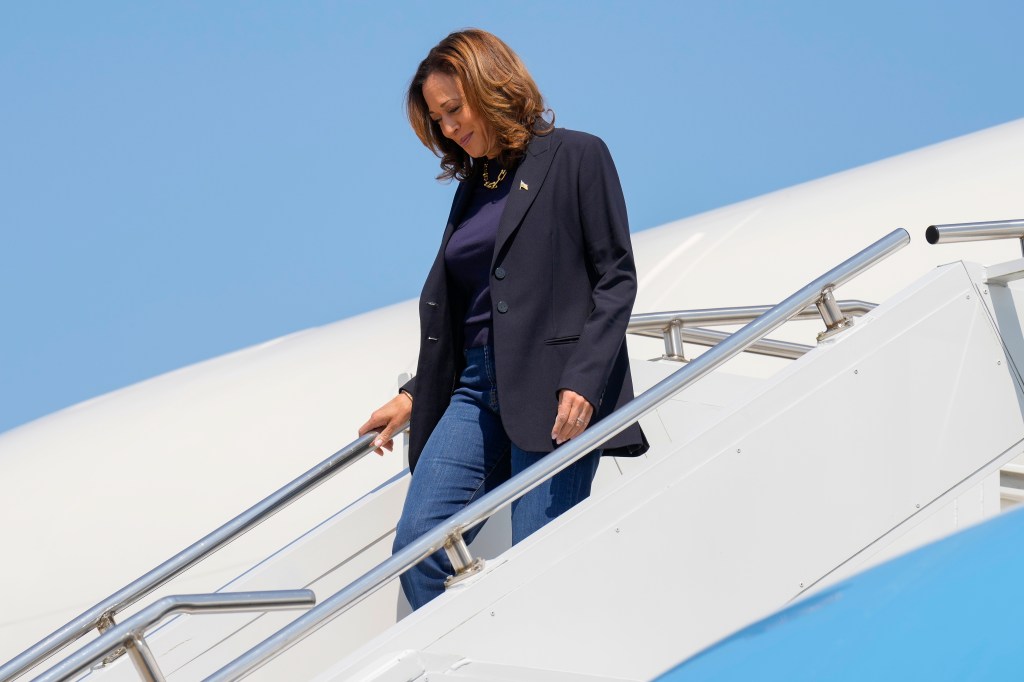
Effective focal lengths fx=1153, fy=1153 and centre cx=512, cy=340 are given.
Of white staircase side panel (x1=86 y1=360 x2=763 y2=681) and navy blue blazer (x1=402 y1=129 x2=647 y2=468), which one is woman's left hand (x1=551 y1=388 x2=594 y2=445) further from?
white staircase side panel (x1=86 y1=360 x2=763 y2=681)

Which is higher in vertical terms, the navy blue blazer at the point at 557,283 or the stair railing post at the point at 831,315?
the navy blue blazer at the point at 557,283

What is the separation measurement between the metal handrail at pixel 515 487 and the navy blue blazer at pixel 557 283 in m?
0.15

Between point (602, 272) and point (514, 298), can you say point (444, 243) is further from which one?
point (602, 272)

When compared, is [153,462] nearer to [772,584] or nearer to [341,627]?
[341,627]

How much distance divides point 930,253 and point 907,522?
4086 millimetres

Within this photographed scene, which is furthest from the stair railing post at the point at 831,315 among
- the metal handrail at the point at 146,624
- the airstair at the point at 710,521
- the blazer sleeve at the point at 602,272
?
the metal handrail at the point at 146,624

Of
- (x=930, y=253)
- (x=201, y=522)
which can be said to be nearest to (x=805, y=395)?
(x=930, y=253)

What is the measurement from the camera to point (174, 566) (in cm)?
353

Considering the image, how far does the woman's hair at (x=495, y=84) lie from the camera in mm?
3064

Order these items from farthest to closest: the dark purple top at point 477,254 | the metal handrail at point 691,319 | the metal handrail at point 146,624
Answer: the metal handrail at point 691,319, the dark purple top at point 477,254, the metal handrail at point 146,624

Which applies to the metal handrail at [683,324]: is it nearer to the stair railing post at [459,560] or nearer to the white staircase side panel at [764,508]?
the white staircase side panel at [764,508]

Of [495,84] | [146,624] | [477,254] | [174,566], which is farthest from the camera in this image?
[174,566]

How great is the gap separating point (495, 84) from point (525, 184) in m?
0.28

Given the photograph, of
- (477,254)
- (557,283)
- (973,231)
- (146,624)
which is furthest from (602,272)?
(146,624)
